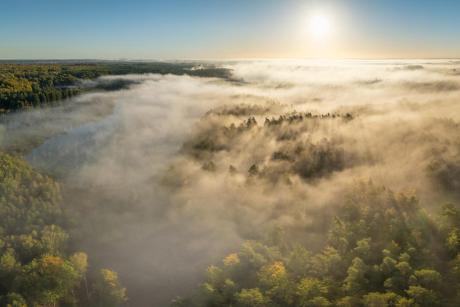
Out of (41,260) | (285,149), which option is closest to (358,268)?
(41,260)

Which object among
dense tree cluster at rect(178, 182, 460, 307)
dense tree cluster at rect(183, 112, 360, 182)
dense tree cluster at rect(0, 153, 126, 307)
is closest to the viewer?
dense tree cluster at rect(178, 182, 460, 307)

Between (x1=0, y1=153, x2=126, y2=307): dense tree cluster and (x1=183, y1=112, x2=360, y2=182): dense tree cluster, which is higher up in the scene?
(x1=183, y1=112, x2=360, y2=182): dense tree cluster

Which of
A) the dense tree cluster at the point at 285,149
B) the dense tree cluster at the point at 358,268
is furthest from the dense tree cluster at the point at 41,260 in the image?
the dense tree cluster at the point at 285,149

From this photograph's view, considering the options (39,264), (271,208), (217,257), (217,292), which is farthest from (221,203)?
(39,264)

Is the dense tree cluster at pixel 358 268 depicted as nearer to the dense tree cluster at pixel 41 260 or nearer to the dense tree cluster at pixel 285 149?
the dense tree cluster at pixel 41 260

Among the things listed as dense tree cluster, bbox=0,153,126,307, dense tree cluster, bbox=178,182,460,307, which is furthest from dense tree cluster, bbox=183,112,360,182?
dense tree cluster, bbox=0,153,126,307

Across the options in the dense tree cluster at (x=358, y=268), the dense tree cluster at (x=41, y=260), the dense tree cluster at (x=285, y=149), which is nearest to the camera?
the dense tree cluster at (x=358, y=268)

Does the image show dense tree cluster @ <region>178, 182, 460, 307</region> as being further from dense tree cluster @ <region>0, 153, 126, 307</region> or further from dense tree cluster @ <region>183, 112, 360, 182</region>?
dense tree cluster @ <region>183, 112, 360, 182</region>
